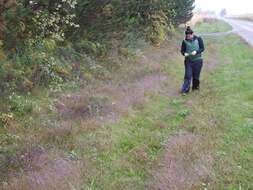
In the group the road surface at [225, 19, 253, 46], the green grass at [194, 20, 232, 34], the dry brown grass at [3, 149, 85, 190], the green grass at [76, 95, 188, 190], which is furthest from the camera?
the green grass at [194, 20, 232, 34]

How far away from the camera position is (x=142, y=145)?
8508mm

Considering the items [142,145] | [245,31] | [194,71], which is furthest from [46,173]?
[245,31]

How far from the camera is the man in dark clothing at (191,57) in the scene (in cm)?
1390

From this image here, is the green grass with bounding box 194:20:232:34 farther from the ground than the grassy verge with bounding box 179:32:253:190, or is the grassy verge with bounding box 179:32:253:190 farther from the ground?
the grassy verge with bounding box 179:32:253:190

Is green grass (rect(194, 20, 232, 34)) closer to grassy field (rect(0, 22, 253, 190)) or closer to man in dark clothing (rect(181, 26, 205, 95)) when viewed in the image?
man in dark clothing (rect(181, 26, 205, 95))

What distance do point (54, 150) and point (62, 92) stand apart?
379 cm

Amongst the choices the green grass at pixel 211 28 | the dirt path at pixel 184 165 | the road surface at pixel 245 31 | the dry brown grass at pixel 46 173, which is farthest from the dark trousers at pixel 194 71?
the green grass at pixel 211 28

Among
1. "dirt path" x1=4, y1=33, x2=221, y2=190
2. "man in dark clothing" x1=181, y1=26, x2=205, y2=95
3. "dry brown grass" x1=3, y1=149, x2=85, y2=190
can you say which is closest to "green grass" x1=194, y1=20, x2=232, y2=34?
"man in dark clothing" x1=181, y1=26, x2=205, y2=95

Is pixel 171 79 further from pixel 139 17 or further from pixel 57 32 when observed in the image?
pixel 139 17

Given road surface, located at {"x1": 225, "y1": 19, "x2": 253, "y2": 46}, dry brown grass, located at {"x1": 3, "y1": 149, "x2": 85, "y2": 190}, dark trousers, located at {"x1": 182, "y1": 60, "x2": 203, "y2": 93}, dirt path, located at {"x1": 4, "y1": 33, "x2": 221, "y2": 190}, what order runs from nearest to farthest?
dry brown grass, located at {"x1": 3, "y1": 149, "x2": 85, "y2": 190} → dirt path, located at {"x1": 4, "y1": 33, "x2": 221, "y2": 190} → dark trousers, located at {"x1": 182, "y1": 60, "x2": 203, "y2": 93} → road surface, located at {"x1": 225, "y1": 19, "x2": 253, "y2": 46}

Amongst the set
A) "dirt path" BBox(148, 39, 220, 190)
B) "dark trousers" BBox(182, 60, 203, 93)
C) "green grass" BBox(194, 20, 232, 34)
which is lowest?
"green grass" BBox(194, 20, 232, 34)

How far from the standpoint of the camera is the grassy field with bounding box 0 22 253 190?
Answer: 22.3 ft

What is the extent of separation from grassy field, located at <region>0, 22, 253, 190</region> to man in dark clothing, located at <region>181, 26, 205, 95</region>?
4.11 ft

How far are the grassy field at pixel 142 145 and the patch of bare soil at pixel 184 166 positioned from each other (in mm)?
14
